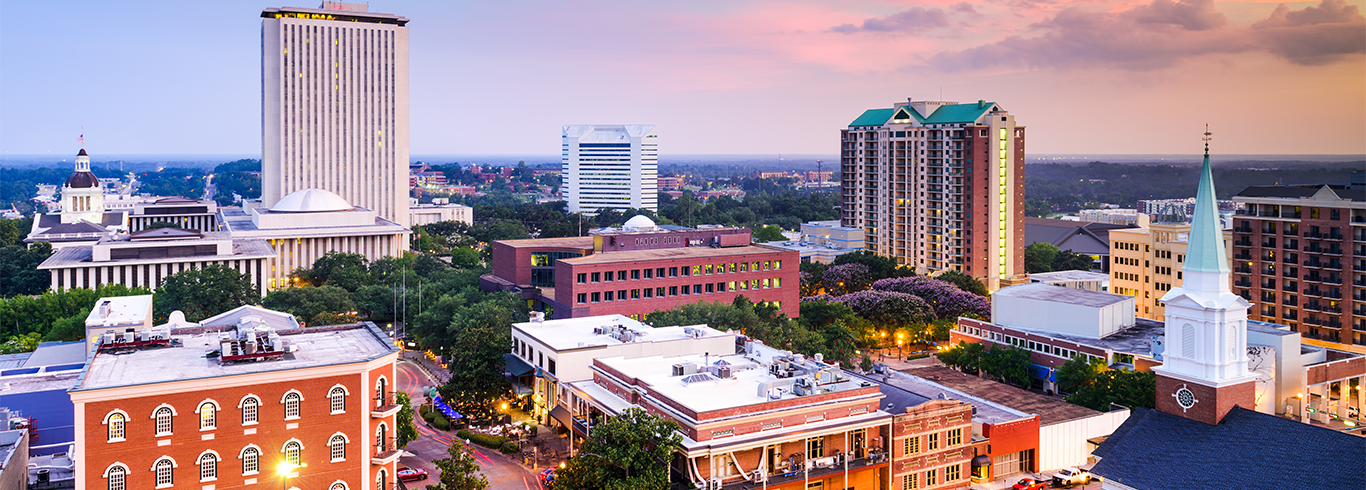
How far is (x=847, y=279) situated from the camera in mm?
114000

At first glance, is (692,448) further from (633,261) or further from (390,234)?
(390,234)

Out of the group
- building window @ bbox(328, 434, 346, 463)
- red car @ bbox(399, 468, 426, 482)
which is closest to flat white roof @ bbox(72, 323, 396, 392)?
building window @ bbox(328, 434, 346, 463)

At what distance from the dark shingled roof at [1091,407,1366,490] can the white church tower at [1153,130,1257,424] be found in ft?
2.69

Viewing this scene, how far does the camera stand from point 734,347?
66.5 metres

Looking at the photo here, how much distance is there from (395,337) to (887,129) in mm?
69607

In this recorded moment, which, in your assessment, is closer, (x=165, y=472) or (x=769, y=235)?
(x=165, y=472)

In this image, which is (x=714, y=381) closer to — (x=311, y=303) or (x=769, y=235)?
(x=311, y=303)

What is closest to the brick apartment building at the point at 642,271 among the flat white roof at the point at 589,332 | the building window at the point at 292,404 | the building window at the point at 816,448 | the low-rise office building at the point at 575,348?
the flat white roof at the point at 589,332

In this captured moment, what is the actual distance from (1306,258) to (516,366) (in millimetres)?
65194

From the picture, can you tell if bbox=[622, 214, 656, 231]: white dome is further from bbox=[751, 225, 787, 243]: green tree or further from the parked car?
bbox=[751, 225, 787, 243]: green tree

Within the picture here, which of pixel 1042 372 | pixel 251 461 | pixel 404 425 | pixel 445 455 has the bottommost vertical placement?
pixel 445 455

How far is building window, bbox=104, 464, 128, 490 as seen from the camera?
3669 cm

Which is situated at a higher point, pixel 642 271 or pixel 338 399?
pixel 642 271

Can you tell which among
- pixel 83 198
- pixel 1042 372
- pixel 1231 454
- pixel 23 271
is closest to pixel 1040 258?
pixel 1042 372
